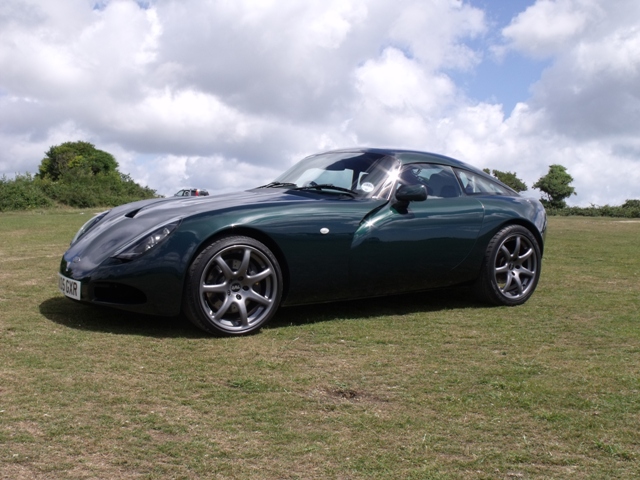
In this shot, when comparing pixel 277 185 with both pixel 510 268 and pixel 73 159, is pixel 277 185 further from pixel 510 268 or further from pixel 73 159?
pixel 73 159

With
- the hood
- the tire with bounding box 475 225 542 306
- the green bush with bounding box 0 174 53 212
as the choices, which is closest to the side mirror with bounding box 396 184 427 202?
the hood

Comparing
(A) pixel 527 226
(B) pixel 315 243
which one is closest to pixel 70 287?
(B) pixel 315 243

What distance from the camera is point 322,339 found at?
16.5 ft

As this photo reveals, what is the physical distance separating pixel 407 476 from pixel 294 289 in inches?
109

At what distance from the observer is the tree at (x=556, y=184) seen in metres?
72.8

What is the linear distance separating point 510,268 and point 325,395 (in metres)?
3.43

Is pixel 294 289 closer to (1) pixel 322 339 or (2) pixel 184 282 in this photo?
(1) pixel 322 339

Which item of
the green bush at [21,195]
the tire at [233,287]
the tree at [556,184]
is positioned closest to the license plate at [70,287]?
the tire at [233,287]

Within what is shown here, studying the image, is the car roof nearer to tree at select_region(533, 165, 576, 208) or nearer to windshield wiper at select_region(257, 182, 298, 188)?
windshield wiper at select_region(257, 182, 298, 188)

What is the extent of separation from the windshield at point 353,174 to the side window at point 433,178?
0.40 ft

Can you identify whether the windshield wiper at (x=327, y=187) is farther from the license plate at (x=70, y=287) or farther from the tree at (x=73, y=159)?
the tree at (x=73, y=159)

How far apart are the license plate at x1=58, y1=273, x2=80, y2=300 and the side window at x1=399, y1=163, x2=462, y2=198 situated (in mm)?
2718

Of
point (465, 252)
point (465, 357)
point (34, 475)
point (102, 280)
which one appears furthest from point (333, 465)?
point (465, 252)

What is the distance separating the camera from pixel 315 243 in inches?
212
